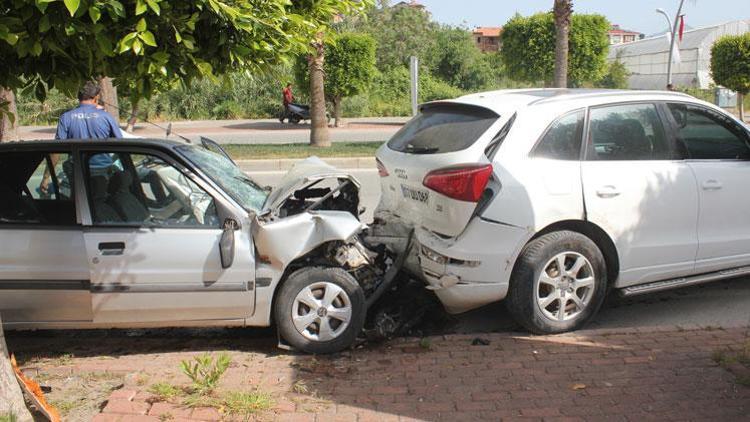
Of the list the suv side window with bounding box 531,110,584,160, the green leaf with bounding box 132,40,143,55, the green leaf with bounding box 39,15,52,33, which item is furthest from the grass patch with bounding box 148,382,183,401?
the suv side window with bounding box 531,110,584,160

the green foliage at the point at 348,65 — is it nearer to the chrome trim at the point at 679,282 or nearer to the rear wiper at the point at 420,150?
the rear wiper at the point at 420,150

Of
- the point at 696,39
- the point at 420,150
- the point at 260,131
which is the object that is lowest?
the point at 260,131

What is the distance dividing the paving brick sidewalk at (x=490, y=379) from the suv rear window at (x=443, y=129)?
1.33m

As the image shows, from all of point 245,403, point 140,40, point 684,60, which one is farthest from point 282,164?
point 684,60

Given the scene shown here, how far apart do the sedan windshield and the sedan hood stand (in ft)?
0.39

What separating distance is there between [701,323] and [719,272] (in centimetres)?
49

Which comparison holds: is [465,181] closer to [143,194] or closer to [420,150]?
[420,150]

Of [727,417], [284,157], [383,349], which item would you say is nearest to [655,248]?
[727,417]

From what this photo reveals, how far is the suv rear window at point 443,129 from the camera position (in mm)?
4910

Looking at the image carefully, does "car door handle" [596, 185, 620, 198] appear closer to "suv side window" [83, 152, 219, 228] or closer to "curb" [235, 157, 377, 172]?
"suv side window" [83, 152, 219, 228]

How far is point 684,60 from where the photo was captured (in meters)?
47.4

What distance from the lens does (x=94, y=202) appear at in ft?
15.2

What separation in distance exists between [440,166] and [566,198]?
34.4 inches

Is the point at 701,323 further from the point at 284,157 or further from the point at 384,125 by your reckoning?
the point at 384,125
